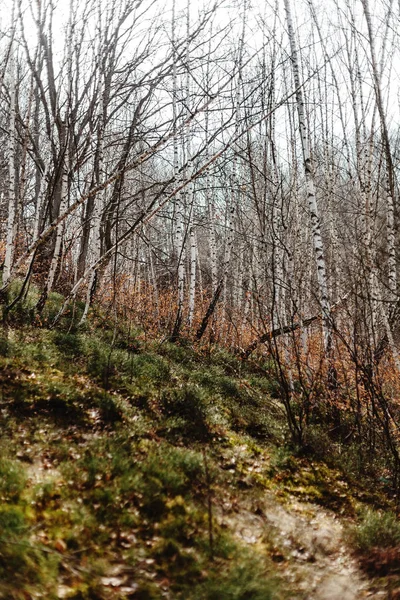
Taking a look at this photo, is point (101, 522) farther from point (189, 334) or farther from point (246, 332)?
point (246, 332)

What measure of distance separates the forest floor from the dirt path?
0.01m

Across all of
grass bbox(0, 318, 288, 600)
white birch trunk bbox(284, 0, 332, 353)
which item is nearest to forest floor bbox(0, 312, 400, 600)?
grass bbox(0, 318, 288, 600)

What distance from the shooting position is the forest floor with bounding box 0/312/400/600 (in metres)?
2.90

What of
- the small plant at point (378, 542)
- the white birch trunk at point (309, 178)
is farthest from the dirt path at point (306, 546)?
the white birch trunk at point (309, 178)

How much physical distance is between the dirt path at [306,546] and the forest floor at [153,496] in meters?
0.01

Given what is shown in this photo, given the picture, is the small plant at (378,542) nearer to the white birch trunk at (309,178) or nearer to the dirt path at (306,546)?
the dirt path at (306,546)

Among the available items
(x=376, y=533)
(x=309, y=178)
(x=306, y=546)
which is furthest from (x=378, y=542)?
(x=309, y=178)

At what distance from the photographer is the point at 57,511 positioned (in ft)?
10.6

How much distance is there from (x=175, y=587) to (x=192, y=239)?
9.93 metres

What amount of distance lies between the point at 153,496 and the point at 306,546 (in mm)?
1557

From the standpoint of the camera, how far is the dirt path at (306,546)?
3148 millimetres

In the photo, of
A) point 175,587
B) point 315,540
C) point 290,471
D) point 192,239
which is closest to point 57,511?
point 175,587

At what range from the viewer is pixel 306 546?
372 centimetres

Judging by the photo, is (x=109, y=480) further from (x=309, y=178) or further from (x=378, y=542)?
(x=309, y=178)
